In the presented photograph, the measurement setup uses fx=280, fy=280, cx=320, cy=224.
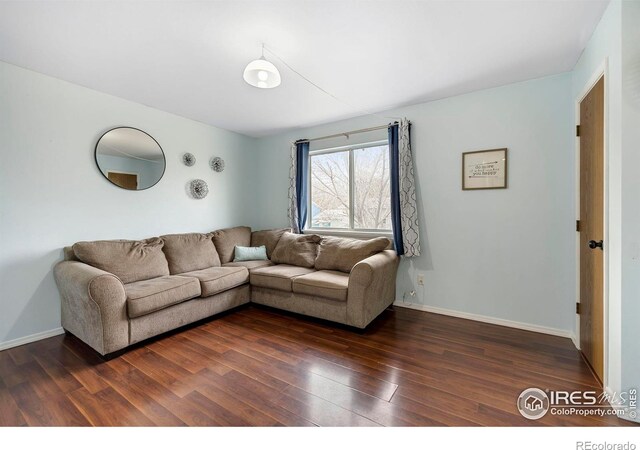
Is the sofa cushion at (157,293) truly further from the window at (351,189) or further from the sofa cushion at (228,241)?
the window at (351,189)

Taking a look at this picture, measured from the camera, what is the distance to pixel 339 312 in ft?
8.91

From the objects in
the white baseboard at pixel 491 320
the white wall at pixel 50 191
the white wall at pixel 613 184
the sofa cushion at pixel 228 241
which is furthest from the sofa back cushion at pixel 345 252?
the white wall at pixel 50 191

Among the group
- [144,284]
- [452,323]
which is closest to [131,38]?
[144,284]

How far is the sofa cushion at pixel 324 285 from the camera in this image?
268 centimetres

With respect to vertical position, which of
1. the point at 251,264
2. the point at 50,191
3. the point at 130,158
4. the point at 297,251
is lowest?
the point at 251,264

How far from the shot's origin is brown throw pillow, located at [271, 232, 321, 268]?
3494 millimetres

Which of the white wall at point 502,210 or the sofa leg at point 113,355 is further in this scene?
the white wall at point 502,210

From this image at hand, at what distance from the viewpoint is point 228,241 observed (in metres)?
3.86

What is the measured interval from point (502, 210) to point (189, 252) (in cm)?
344

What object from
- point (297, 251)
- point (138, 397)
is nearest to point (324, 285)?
point (297, 251)

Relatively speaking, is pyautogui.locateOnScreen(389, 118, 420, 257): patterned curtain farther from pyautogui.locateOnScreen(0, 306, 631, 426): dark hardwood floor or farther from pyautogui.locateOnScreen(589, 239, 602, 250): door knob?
pyautogui.locateOnScreen(589, 239, 602, 250): door knob

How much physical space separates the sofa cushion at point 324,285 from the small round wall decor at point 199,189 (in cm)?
194

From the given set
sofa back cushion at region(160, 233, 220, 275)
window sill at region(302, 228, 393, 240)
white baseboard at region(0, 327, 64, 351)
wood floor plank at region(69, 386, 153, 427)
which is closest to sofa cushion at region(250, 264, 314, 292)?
sofa back cushion at region(160, 233, 220, 275)

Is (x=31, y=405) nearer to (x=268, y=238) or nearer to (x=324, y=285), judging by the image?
(x=324, y=285)
